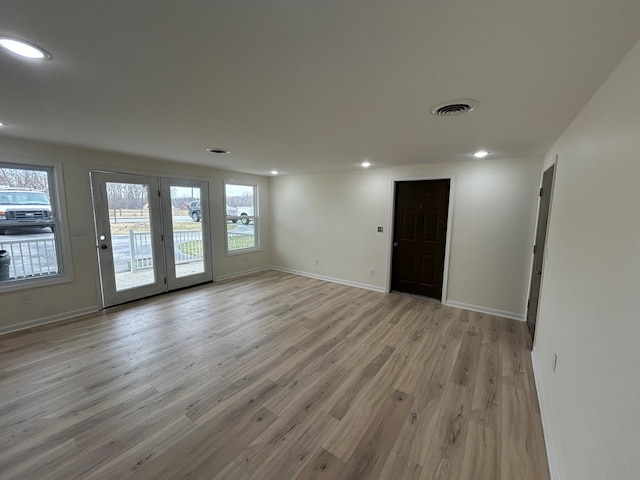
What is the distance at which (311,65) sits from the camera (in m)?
1.37

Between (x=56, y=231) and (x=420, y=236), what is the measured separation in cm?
530

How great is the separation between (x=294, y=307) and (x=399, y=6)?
3.68 m

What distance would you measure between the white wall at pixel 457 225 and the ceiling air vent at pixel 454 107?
7.43ft

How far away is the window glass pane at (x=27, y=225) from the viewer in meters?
3.06

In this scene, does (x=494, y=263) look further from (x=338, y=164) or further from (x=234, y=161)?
(x=234, y=161)

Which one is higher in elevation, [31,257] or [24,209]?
[24,209]

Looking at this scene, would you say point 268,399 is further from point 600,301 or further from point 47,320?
point 47,320

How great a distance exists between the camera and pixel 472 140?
271 centimetres

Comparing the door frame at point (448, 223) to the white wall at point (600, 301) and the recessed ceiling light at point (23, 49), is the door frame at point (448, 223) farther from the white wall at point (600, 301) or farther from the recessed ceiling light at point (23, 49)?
the recessed ceiling light at point (23, 49)

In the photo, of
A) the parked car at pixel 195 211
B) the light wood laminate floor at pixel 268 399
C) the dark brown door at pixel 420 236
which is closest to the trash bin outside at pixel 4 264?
the light wood laminate floor at pixel 268 399

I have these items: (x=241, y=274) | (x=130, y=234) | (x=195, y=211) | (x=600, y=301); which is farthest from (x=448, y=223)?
(x=130, y=234)

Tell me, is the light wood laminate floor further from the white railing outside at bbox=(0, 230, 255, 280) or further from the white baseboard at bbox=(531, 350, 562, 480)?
the white railing outside at bbox=(0, 230, 255, 280)

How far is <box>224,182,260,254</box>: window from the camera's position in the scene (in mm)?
5559

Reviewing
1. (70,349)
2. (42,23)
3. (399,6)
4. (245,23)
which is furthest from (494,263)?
(70,349)
